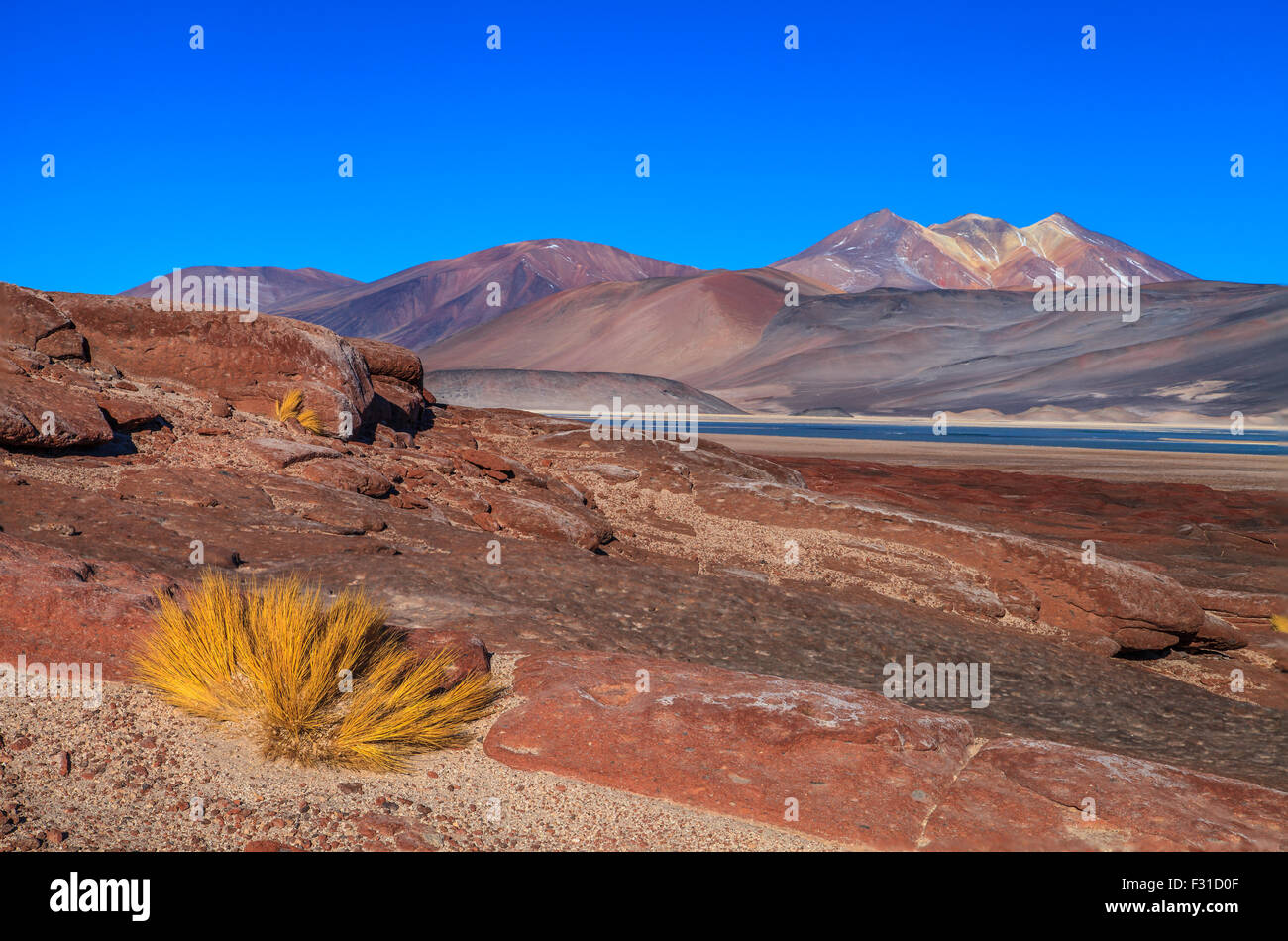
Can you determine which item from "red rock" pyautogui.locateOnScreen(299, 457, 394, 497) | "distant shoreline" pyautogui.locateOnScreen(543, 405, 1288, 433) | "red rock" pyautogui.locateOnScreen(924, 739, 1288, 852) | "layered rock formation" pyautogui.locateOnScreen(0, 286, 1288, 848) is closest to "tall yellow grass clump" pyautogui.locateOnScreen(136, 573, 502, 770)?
"layered rock formation" pyautogui.locateOnScreen(0, 286, 1288, 848)

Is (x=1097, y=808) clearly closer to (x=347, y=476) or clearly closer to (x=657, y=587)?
(x=657, y=587)

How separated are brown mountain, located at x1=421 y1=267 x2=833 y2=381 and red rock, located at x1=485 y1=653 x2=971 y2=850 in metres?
129

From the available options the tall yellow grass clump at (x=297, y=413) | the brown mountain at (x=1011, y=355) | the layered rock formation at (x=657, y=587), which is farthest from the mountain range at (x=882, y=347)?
the tall yellow grass clump at (x=297, y=413)

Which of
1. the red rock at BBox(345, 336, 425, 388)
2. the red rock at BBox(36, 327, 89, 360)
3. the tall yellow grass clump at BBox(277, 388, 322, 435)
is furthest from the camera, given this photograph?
the red rock at BBox(345, 336, 425, 388)

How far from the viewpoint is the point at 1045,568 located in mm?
9375

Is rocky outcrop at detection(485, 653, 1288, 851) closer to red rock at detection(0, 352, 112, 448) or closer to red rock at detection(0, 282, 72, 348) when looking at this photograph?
red rock at detection(0, 352, 112, 448)

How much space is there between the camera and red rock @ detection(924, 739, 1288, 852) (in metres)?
3.54

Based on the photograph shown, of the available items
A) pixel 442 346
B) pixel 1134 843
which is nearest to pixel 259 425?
pixel 1134 843

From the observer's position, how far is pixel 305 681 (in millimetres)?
3982

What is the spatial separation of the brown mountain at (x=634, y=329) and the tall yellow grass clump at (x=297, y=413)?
123m

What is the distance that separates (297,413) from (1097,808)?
8870 mm

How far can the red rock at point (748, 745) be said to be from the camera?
3764 mm

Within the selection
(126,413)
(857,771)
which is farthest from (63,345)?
(857,771)
